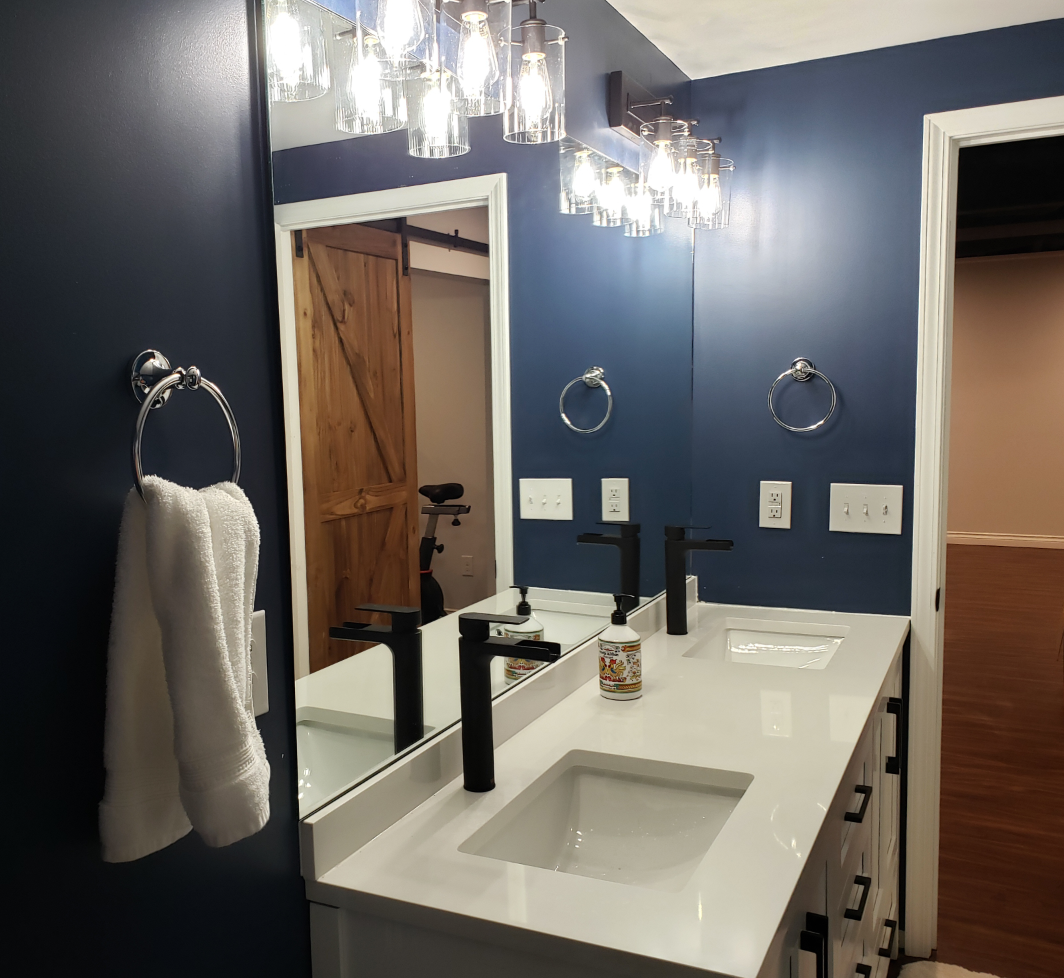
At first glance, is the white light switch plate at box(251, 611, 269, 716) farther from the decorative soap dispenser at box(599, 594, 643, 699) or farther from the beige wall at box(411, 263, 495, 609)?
the decorative soap dispenser at box(599, 594, 643, 699)

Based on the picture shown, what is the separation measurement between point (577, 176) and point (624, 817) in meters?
1.33

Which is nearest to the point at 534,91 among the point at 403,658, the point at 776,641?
the point at 403,658

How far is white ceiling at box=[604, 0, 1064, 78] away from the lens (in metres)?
2.17

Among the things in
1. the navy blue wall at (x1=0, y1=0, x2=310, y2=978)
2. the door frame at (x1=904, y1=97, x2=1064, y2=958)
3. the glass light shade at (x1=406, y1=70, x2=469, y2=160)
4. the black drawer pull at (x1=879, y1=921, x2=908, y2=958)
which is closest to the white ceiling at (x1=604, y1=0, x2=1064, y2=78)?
the door frame at (x1=904, y1=97, x2=1064, y2=958)

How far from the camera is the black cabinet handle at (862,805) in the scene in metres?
1.53

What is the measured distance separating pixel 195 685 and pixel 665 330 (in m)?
1.93

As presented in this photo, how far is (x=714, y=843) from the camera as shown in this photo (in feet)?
3.91

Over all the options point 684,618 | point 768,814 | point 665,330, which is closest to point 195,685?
point 768,814

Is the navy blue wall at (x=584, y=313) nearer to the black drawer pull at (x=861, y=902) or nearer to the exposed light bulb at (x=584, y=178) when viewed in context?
the exposed light bulb at (x=584, y=178)

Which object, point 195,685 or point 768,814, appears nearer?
point 195,685

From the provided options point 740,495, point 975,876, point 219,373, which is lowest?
point 975,876

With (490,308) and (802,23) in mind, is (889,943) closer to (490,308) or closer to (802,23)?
(490,308)

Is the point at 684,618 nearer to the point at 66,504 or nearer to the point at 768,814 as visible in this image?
the point at 768,814

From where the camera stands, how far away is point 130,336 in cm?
87
